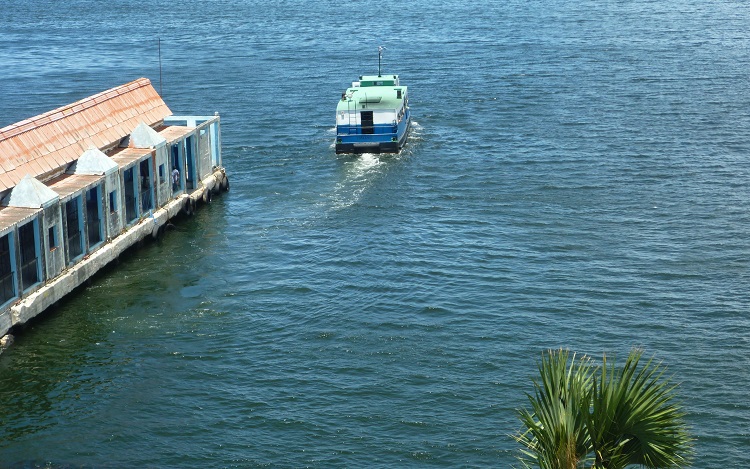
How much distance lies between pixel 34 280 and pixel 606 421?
3272 centimetres

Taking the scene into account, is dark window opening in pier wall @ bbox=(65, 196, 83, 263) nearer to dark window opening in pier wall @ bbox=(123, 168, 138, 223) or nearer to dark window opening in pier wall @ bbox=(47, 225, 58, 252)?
dark window opening in pier wall @ bbox=(47, 225, 58, 252)

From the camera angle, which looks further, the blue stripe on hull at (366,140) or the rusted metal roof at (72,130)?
the blue stripe on hull at (366,140)

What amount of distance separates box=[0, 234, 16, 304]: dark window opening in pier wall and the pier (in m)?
0.04

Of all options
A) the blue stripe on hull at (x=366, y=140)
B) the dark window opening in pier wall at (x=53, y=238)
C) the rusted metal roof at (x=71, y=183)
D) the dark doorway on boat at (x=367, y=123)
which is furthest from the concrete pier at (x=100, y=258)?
the dark doorway on boat at (x=367, y=123)

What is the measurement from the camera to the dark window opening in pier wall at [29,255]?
4519cm

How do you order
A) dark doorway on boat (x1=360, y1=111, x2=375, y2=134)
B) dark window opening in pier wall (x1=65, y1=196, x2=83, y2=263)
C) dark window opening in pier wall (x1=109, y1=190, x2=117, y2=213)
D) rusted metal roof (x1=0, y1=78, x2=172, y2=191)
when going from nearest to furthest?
dark window opening in pier wall (x1=65, y1=196, x2=83, y2=263), rusted metal roof (x1=0, y1=78, x2=172, y2=191), dark window opening in pier wall (x1=109, y1=190, x2=117, y2=213), dark doorway on boat (x1=360, y1=111, x2=375, y2=134)

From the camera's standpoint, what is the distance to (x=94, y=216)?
51750mm

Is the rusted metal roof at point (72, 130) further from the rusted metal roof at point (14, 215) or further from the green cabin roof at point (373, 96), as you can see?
the green cabin roof at point (373, 96)

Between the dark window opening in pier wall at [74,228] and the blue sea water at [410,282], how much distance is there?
1.80 metres

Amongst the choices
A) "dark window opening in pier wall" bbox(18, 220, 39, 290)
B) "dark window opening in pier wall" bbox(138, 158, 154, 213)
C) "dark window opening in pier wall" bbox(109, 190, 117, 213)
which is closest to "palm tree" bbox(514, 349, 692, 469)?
"dark window opening in pier wall" bbox(18, 220, 39, 290)

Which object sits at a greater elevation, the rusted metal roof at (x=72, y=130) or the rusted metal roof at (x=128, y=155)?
the rusted metal roof at (x=72, y=130)

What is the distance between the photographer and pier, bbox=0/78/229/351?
4534 centimetres

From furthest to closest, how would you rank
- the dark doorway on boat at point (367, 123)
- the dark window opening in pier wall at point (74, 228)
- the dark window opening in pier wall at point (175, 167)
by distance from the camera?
the dark doorway on boat at point (367, 123) → the dark window opening in pier wall at point (175, 167) → the dark window opening in pier wall at point (74, 228)

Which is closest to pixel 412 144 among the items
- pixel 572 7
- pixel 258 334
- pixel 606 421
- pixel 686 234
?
pixel 686 234
